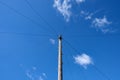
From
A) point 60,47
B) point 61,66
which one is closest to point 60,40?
point 60,47

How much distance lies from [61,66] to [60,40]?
99.6 inches

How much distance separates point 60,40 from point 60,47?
2.52 ft

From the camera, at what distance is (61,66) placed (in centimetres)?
1468

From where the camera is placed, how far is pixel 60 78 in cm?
1408

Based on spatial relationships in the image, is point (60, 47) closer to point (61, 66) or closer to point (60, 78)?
point (61, 66)

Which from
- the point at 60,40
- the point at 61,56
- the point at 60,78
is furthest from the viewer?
the point at 60,40

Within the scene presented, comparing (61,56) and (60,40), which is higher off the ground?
(60,40)

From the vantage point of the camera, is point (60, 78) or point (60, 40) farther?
point (60, 40)

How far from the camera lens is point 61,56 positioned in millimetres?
15203

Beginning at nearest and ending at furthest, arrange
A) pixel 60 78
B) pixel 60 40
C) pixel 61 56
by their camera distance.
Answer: pixel 60 78 < pixel 61 56 < pixel 60 40

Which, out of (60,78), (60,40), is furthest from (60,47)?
(60,78)

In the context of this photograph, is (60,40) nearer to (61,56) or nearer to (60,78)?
Result: (61,56)

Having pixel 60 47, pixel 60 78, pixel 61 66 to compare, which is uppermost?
pixel 60 47

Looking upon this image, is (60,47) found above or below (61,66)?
above
